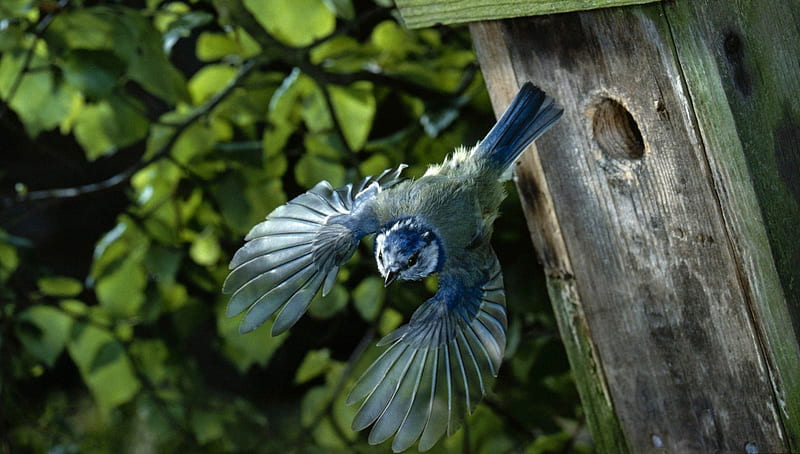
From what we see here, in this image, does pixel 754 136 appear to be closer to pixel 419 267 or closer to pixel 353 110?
pixel 419 267

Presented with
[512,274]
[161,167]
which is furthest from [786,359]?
[161,167]

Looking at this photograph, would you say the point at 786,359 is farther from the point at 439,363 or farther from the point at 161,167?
the point at 161,167

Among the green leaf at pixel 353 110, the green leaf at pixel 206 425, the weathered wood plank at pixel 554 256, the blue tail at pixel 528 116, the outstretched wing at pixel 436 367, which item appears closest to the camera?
the outstretched wing at pixel 436 367

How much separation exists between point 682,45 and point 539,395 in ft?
3.52

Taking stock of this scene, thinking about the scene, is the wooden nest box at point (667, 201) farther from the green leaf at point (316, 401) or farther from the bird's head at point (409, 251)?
the green leaf at point (316, 401)

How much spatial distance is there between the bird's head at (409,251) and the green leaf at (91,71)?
2.27ft

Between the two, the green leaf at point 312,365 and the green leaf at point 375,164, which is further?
the green leaf at point 312,365

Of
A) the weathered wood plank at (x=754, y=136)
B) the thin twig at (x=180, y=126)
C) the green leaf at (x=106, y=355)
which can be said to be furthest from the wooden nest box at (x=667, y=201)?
the green leaf at (x=106, y=355)

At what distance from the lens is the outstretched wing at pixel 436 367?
3.44 feet

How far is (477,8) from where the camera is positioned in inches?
49.3

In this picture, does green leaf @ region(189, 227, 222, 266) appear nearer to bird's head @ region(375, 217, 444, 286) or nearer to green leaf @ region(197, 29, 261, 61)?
green leaf @ region(197, 29, 261, 61)

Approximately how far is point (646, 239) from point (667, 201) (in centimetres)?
7

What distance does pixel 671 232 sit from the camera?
1.21m

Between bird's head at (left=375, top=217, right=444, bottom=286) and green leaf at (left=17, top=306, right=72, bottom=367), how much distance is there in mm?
1036
